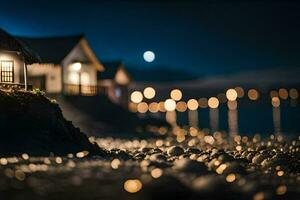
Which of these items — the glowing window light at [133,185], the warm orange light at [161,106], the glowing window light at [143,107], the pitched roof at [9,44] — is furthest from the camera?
the warm orange light at [161,106]

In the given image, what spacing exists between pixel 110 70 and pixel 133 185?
60.8 meters

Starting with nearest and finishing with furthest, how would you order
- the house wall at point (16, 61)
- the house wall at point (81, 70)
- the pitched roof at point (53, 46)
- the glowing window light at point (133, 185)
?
the glowing window light at point (133, 185)
the house wall at point (16, 61)
the pitched roof at point (53, 46)
the house wall at point (81, 70)

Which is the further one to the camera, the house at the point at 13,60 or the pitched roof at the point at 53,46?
the pitched roof at the point at 53,46

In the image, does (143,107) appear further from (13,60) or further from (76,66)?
(13,60)

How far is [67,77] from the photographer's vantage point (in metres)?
59.3

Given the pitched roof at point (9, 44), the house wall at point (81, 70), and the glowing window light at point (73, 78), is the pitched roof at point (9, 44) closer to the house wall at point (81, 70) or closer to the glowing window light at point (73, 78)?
the house wall at point (81, 70)

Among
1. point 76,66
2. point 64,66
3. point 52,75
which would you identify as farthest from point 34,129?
point 76,66

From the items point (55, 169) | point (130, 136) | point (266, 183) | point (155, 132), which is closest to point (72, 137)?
point (55, 169)

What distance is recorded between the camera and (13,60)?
35.8 meters

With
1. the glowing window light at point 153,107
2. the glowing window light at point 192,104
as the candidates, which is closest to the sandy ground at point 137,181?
the glowing window light at point 153,107

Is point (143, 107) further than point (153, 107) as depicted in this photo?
No

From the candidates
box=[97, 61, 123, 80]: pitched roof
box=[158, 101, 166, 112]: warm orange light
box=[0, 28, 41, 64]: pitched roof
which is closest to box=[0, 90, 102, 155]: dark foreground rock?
box=[0, 28, 41, 64]: pitched roof

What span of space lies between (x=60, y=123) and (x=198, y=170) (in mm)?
10778

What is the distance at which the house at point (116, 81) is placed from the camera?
74188 mm
